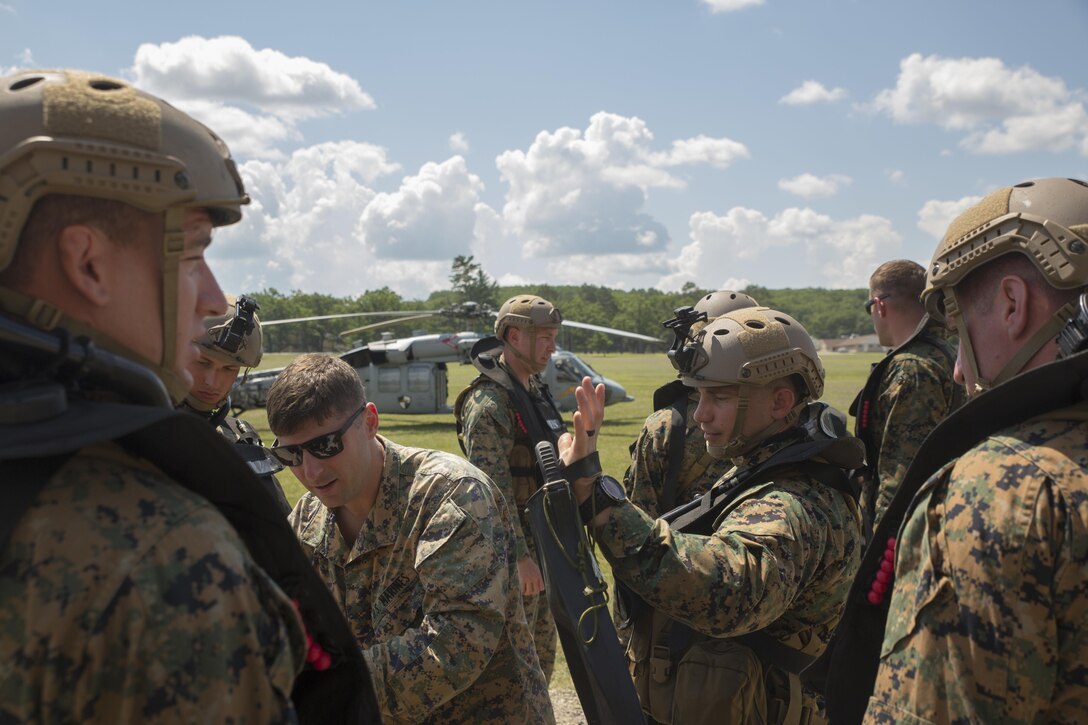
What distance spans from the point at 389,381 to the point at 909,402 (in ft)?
67.2

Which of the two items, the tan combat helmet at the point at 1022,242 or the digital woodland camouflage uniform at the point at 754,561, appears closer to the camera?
the tan combat helmet at the point at 1022,242

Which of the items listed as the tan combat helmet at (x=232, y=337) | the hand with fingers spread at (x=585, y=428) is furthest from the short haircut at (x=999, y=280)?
the tan combat helmet at (x=232, y=337)

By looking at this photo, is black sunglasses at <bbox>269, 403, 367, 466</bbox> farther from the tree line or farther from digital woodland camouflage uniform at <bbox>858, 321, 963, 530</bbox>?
the tree line

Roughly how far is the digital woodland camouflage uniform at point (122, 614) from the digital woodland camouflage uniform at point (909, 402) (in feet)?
16.4

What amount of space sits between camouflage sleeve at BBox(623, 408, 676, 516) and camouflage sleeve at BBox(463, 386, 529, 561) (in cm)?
129

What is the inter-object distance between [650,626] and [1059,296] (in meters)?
2.13

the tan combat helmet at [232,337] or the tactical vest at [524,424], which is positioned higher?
the tan combat helmet at [232,337]

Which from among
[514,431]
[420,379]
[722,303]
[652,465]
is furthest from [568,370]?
[652,465]

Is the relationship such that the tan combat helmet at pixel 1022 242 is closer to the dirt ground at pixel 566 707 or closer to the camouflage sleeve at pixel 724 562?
the camouflage sleeve at pixel 724 562

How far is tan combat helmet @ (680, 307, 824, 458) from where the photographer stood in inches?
136

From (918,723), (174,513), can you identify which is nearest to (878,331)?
(918,723)

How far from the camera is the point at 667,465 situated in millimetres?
4906

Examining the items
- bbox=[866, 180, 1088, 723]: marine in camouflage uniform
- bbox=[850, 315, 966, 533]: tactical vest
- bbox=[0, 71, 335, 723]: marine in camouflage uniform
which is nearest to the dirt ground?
bbox=[850, 315, 966, 533]: tactical vest

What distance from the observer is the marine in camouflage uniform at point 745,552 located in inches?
114
